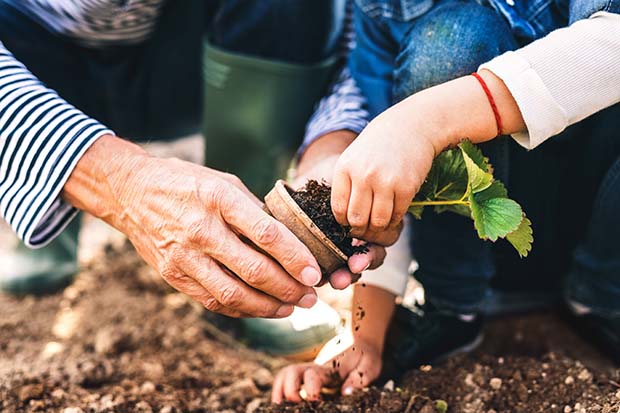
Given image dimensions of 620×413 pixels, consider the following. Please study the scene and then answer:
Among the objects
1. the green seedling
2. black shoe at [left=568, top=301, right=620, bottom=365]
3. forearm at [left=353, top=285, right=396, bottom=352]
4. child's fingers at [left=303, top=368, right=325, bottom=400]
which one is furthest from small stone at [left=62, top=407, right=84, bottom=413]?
black shoe at [left=568, top=301, right=620, bottom=365]

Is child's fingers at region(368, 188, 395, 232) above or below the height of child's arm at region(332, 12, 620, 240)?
below

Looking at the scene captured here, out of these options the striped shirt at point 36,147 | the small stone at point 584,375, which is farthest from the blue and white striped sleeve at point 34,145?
the small stone at point 584,375

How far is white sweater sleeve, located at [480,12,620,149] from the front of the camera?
3.93ft

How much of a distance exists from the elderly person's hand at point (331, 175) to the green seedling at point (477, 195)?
0.31ft

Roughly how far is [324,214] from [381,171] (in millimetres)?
160

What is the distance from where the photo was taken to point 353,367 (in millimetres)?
1506

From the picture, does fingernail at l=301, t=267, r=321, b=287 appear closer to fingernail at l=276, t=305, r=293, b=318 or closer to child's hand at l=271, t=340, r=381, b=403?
fingernail at l=276, t=305, r=293, b=318

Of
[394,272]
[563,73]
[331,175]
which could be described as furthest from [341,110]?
[563,73]

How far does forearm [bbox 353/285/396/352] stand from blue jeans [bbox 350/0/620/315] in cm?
13

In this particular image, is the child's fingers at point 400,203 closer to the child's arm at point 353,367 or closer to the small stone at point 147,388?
the child's arm at point 353,367

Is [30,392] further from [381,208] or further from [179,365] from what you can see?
[381,208]

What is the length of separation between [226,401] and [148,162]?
57 centimetres

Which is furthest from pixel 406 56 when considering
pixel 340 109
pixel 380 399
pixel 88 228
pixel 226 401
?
pixel 88 228

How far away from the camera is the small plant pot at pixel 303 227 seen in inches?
48.4
